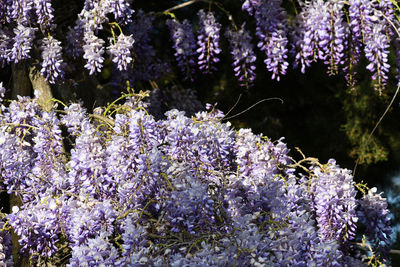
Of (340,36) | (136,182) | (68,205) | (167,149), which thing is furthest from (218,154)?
(340,36)

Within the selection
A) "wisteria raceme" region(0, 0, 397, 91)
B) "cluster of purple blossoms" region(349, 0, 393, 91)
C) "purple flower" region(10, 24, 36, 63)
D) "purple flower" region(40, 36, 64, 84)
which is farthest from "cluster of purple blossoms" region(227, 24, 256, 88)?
"purple flower" region(10, 24, 36, 63)

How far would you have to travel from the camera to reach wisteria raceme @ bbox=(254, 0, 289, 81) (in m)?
4.10

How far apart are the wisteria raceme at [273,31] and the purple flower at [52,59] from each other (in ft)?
3.83

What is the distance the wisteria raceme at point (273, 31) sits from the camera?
4.10m

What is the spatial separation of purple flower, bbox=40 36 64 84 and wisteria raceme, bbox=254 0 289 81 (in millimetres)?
1167

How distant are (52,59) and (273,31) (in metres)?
1.30

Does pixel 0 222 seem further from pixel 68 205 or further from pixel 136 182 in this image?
pixel 136 182

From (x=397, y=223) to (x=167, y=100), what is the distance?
2.40 meters

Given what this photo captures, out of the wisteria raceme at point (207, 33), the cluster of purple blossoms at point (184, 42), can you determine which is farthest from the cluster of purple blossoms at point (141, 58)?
the cluster of purple blossoms at point (184, 42)

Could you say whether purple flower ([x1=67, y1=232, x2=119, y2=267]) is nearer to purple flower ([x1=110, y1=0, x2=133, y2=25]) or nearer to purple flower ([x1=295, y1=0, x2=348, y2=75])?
purple flower ([x1=110, y1=0, x2=133, y2=25])

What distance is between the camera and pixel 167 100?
4.57m

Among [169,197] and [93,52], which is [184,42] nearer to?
[93,52]

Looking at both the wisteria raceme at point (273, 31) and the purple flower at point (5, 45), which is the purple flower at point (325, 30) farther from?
the purple flower at point (5, 45)

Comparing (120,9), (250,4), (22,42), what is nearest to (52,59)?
(22,42)
